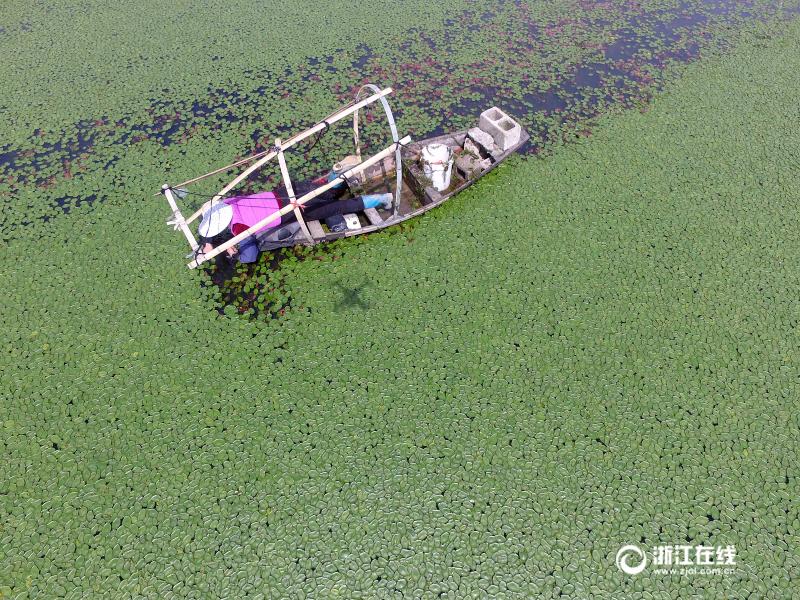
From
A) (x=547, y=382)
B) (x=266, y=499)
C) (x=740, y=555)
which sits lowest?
(x=740, y=555)

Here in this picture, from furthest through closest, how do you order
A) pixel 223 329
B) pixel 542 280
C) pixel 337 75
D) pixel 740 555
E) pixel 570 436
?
pixel 337 75 < pixel 542 280 < pixel 223 329 < pixel 570 436 < pixel 740 555

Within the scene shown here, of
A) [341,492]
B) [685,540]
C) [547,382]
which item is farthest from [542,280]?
[341,492]

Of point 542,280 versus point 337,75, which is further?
point 337,75

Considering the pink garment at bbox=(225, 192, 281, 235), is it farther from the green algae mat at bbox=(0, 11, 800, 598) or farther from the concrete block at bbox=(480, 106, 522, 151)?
the concrete block at bbox=(480, 106, 522, 151)

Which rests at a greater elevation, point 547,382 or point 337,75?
point 337,75

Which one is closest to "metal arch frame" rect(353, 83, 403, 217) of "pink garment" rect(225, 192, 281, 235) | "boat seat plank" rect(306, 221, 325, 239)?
"boat seat plank" rect(306, 221, 325, 239)

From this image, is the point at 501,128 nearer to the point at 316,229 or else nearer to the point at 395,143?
the point at 395,143

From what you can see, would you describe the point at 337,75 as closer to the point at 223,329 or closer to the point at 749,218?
the point at 223,329
